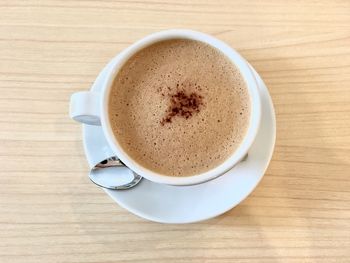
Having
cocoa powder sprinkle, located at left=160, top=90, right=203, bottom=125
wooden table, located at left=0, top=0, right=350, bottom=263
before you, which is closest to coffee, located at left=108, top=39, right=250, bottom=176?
cocoa powder sprinkle, located at left=160, top=90, right=203, bottom=125

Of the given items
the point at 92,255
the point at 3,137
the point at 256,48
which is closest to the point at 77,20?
the point at 3,137

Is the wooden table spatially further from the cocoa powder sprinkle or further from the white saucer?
the cocoa powder sprinkle

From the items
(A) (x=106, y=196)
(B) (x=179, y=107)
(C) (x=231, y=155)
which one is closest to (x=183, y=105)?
(B) (x=179, y=107)

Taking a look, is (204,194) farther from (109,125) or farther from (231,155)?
(109,125)

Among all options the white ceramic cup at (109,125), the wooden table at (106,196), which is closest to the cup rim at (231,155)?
the white ceramic cup at (109,125)

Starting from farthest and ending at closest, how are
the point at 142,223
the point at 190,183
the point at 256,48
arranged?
the point at 256,48
the point at 142,223
the point at 190,183

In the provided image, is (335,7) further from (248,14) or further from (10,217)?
(10,217)
